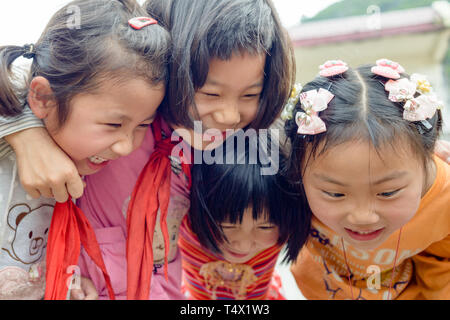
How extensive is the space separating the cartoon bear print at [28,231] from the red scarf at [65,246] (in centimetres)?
3

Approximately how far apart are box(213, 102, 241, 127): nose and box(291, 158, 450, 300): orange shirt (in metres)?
0.37

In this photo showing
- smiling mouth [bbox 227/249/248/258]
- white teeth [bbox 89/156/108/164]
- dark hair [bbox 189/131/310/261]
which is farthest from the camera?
smiling mouth [bbox 227/249/248/258]

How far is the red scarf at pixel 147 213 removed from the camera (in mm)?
1059

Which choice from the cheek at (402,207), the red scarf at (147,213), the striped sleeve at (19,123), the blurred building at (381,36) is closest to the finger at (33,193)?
the striped sleeve at (19,123)

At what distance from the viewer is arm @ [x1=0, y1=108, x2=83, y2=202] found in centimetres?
90

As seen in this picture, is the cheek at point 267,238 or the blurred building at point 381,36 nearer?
the cheek at point 267,238

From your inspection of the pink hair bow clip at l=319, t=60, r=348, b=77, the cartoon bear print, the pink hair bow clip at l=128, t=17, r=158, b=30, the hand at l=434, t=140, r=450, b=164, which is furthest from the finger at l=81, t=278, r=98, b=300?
→ the hand at l=434, t=140, r=450, b=164

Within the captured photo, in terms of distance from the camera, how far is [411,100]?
0.93 meters

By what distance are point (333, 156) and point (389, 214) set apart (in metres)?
0.16

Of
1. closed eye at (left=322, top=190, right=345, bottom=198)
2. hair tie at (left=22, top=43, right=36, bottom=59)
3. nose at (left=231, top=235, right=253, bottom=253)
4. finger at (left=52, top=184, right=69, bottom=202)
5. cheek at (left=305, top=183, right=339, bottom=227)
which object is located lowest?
nose at (left=231, top=235, right=253, bottom=253)

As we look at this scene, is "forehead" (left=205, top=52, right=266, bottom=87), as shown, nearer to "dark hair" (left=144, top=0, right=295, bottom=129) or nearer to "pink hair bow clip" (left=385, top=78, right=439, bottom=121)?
"dark hair" (left=144, top=0, right=295, bottom=129)

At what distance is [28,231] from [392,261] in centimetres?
85

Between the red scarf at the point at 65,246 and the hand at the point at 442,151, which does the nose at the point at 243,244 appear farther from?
the hand at the point at 442,151

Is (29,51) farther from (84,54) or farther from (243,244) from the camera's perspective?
(243,244)
